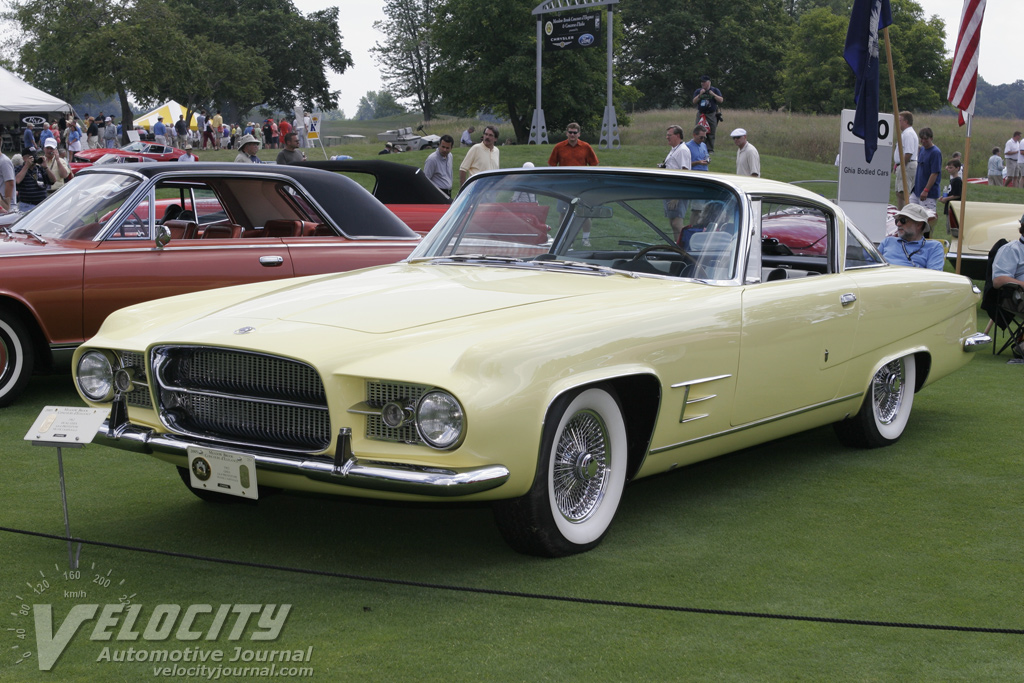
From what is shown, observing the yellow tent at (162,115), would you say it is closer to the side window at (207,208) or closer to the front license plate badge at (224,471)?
the side window at (207,208)

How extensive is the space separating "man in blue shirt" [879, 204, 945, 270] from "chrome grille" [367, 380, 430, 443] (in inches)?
240

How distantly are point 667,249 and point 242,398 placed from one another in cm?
204

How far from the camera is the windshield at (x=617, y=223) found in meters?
4.72

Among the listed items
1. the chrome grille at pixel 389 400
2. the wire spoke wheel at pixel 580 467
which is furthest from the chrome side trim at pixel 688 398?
the chrome grille at pixel 389 400

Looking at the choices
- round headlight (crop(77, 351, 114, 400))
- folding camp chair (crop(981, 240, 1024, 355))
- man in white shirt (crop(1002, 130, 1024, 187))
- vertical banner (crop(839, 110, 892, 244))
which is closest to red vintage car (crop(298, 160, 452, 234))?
vertical banner (crop(839, 110, 892, 244))

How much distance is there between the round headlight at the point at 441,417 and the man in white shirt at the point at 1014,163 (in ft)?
108

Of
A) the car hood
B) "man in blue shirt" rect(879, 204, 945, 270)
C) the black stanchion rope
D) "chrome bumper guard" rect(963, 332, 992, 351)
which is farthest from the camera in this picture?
"man in blue shirt" rect(879, 204, 945, 270)

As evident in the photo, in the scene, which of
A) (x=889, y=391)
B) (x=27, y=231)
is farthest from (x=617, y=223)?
(x=27, y=231)

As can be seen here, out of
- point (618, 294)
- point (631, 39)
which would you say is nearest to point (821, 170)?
point (618, 294)

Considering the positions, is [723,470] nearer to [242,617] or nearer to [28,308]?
[242,617]

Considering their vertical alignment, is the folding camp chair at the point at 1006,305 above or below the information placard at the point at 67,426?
below

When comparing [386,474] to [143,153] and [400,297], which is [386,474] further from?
[143,153]

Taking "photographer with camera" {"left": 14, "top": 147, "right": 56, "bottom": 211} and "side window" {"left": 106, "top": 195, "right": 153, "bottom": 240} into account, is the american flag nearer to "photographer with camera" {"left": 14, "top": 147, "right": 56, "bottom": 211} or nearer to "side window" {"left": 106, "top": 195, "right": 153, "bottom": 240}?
"side window" {"left": 106, "top": 195, "right": 153, "bottom": 240}

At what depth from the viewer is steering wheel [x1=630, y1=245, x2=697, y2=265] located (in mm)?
4723
